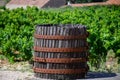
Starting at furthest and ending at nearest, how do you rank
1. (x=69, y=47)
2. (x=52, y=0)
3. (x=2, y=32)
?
(x=52, y=0), (x=2, y=32), (x=69, y=47)

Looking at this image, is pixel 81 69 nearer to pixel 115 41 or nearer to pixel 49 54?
pixel 49 54

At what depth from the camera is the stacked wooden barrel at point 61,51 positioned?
344 inches

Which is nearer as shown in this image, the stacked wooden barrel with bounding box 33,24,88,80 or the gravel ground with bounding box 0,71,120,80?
the stacked wooden barrel with bounding box 33,24,88,80

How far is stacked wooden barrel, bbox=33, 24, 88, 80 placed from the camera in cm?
875

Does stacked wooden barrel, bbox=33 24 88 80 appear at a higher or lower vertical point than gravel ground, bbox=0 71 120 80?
higher

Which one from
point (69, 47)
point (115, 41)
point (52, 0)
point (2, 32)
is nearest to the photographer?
point (69, 47)

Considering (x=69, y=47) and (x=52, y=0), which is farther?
(x=52, y=0)

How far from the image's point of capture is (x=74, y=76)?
891 cm

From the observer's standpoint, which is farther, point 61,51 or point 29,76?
point 29,76

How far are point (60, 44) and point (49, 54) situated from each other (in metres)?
0.28

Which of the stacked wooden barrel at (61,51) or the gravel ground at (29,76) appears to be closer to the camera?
the stacked wooden barrel at (61,51)

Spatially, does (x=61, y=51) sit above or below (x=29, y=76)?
above

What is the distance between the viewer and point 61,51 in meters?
8.76

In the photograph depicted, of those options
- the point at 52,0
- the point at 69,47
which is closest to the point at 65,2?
the point at 52,0
